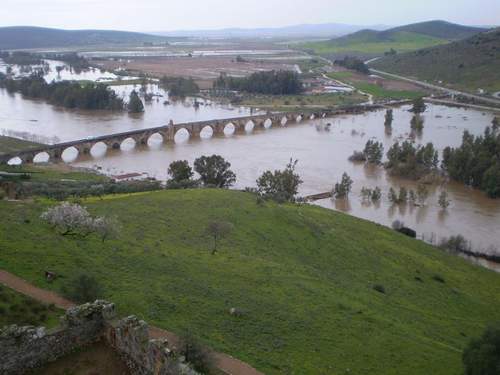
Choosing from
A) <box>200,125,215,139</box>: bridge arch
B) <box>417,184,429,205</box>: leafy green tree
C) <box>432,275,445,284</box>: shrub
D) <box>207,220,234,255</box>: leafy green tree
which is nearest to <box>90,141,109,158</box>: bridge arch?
<box>200,125,215,139</box>: bridge arch

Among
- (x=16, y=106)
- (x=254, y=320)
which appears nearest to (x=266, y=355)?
(x=254, y=320)

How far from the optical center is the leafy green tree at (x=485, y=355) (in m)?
15.6

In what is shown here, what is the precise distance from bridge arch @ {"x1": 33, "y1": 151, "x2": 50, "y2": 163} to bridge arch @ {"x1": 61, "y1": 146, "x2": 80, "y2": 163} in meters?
1.83

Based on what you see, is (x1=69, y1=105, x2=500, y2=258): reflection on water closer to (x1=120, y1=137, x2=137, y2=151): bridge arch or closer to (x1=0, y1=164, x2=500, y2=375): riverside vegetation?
(x1=120, y1=137, x2=137, y2=151): bridge arch

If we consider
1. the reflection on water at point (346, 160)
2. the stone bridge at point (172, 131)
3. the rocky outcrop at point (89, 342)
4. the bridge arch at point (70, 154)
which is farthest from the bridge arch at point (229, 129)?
the rocky outcrop at point (89, 342)

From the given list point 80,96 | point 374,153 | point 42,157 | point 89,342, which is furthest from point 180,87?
point 89,342

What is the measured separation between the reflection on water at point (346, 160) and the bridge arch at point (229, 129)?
8.54 ft

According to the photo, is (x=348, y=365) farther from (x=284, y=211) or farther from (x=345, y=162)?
(x=345, y=162)

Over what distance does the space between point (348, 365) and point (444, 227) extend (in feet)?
98.8

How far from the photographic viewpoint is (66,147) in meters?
60.4

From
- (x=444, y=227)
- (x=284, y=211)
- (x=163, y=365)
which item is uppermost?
(x=163, y=365)

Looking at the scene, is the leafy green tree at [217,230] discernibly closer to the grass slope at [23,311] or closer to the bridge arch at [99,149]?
the grass slope at [23,311]

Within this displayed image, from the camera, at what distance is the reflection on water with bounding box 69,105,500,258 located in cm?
4512

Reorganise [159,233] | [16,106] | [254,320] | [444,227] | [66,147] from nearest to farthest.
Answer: [254,320]
[159,233]
[444,227]
[66,147]
[16,106]
